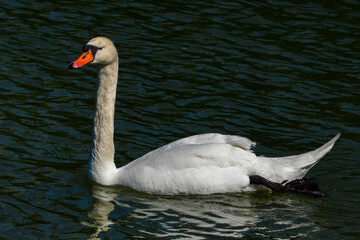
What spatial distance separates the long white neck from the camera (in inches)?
413

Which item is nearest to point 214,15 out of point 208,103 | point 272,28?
point 272,28

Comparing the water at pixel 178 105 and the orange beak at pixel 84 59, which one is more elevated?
the orange beak at pixel 84 59

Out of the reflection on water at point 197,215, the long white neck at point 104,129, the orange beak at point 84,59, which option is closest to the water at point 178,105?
the reflection on water at point 197,215

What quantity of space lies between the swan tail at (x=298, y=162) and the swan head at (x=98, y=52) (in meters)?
2.62

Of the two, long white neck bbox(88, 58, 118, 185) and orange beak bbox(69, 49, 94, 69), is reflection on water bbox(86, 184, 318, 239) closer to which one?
long white neck bbox(88, 58, 118, 185)

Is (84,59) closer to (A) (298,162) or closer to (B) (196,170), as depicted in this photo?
(B) (196,170)

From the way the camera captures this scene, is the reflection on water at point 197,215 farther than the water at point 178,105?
No

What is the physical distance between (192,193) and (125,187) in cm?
92

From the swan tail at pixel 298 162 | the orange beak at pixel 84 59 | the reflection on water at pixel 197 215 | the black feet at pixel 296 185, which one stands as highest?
the orange beak at pixel 84 59

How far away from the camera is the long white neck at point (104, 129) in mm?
10492

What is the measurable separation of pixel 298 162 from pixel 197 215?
167 centimetres

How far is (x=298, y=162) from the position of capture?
10.2m

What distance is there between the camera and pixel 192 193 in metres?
10.2

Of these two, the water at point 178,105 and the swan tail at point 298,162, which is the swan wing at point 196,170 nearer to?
the water at point 178,105
